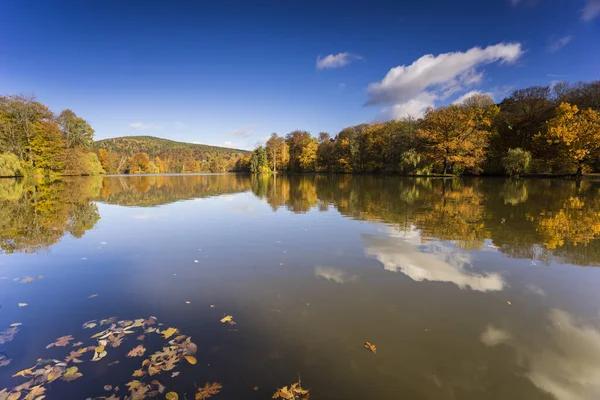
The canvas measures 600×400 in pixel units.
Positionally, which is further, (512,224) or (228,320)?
(512,224)

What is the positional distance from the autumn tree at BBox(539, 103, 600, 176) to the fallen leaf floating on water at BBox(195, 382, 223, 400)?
48.8 meters

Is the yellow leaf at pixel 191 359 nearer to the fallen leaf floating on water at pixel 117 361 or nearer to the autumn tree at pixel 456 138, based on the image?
the fallen leaf floating on water at pixel 117 361

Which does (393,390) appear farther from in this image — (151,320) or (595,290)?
(595,290)

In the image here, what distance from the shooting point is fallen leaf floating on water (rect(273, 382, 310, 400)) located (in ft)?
9.57

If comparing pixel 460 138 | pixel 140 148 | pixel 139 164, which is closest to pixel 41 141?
pixel 460 138

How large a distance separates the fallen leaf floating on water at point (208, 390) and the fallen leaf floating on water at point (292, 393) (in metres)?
0.62

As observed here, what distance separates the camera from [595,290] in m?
5.39

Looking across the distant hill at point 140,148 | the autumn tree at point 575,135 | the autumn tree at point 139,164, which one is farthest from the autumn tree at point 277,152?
the distant hill at point 140,148

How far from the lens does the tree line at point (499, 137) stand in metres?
37.8

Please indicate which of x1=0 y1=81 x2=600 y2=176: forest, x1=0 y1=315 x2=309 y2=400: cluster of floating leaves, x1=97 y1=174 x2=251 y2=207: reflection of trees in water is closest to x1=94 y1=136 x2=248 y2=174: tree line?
x1=0 y1=81 x2=600 y2=176: forest

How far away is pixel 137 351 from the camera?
362 cm

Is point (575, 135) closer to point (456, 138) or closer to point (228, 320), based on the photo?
point (456, 138)

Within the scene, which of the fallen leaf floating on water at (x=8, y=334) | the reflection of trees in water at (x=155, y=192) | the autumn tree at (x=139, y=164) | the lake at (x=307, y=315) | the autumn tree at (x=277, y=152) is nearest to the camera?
the lake at (x=307, y=315)

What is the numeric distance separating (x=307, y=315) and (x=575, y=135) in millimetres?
48324
